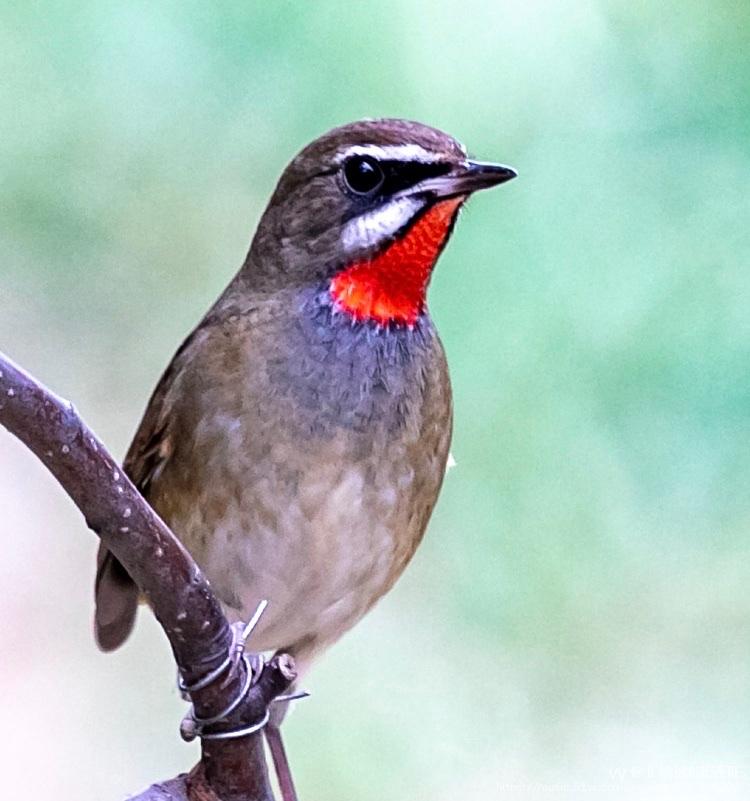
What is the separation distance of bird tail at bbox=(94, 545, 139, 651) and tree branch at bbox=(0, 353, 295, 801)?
345 mm

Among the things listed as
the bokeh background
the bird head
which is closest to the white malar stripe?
the bird head

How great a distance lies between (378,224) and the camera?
141 cm

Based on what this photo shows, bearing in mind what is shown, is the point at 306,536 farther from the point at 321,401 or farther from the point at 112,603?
the point at 112,603

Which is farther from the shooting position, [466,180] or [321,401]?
[321,401]

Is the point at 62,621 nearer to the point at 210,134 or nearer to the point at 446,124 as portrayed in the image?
the point at 210,134

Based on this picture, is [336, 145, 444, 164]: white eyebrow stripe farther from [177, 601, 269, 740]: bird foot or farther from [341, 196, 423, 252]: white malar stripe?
[177, 601, 269, 740]: bird foot

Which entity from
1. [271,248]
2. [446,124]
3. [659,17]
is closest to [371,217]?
[271,248]

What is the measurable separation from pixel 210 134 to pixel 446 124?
332mm

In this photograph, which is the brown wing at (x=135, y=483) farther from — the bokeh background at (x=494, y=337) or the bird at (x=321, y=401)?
the bokeh background at (x=494, y=337)

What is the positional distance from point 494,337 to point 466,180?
760 millimetres

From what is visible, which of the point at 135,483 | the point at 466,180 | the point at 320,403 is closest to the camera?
the point at 466,180

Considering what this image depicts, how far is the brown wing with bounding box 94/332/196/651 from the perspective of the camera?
1.55m

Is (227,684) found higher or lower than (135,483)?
lower

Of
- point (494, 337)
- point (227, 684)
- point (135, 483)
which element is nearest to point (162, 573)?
point (227, 684)
